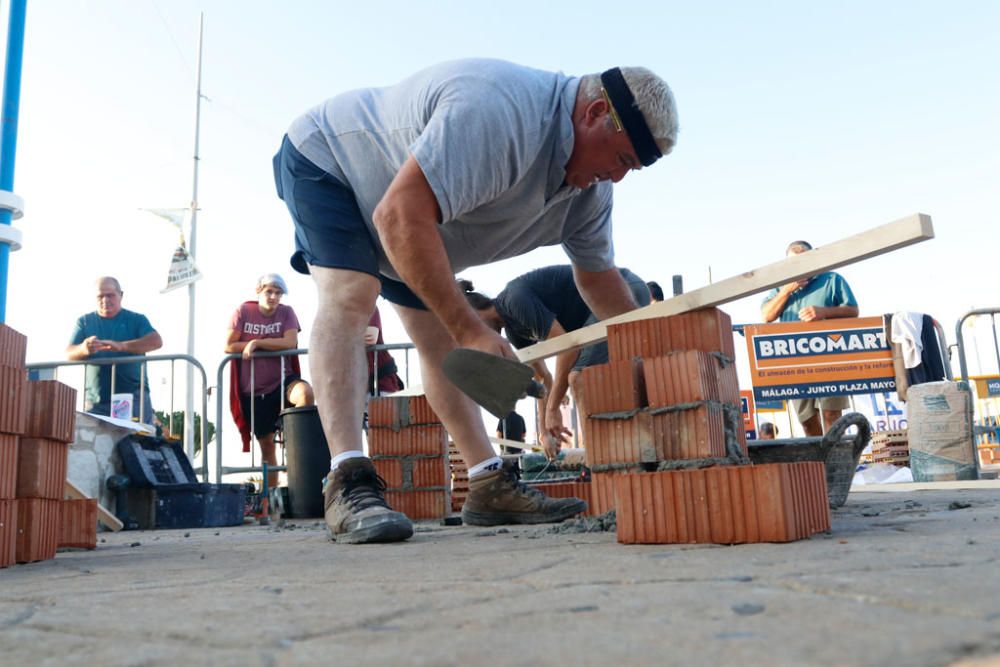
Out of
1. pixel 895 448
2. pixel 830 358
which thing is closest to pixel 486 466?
pixel 830 358

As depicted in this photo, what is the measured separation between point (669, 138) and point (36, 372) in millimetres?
6283

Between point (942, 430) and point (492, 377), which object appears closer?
point (492, 377)

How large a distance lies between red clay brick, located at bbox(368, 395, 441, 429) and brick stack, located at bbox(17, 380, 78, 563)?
2319 millimetres

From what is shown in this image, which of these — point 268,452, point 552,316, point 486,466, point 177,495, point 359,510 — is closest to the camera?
point 359,510

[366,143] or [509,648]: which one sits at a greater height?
[366,143]

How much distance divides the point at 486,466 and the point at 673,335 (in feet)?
3.05

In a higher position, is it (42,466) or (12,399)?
(12,399)

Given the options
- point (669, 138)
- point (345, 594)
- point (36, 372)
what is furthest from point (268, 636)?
point (36, 372)

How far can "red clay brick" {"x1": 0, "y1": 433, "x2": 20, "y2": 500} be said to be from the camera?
2.23 meters

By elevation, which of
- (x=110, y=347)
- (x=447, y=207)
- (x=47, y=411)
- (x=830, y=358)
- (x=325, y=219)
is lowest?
(x=47, y=411)

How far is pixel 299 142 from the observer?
2.84 meters

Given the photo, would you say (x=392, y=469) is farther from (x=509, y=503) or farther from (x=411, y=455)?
(x=509, y=503)

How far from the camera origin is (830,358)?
309 inches

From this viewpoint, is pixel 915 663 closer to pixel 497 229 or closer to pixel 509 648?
pixel 509 648
